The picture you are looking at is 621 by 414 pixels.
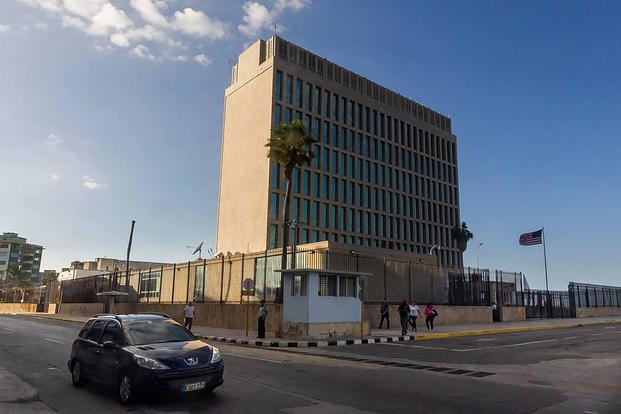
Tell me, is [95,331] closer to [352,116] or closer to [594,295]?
[594,295]

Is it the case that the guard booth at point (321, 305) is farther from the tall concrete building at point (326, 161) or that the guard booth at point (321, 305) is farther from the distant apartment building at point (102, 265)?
the distant apartment building at point (102, 265)

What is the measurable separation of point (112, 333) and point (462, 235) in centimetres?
10127

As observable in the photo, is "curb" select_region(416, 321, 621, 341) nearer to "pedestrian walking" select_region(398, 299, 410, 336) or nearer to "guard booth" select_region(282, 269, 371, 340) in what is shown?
"pedestrian walking" select_region(398, 299, 410, 336)

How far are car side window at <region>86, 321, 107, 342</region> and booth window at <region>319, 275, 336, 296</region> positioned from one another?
1453cm

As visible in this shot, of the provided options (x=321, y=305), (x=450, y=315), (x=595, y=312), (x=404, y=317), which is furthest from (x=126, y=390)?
(x=595, y=312)

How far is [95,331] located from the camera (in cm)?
1035

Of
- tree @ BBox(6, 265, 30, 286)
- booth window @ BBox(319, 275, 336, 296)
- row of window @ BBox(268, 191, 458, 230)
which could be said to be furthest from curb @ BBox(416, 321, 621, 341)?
tree @ BBox(6, 265, 30, 286)

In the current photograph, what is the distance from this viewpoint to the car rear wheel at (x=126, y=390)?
26.9 feet

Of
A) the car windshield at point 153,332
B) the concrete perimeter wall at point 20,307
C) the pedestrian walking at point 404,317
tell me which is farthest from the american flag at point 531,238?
the concrete perimeter wall at point 20,307

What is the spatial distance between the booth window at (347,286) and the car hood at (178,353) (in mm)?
Answer: 16212

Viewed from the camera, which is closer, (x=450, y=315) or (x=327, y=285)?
(x=327, y=285)

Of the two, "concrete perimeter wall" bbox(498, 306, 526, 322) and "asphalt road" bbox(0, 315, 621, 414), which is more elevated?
"concrete perimeter wall" bbox(498, 306, 526, 322)

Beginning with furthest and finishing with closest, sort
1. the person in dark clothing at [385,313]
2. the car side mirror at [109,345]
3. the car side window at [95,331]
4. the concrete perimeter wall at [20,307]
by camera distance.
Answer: the concrete perimeter wall at [20,307] → the person in dark clothing at [385,313] → the car side window at [95,331] → the car side mirror at [109,345]

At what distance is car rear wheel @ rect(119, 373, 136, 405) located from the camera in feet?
26.9
